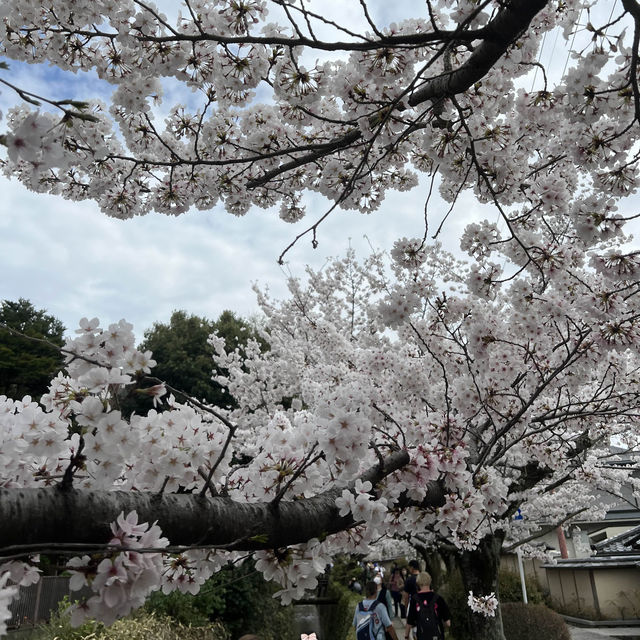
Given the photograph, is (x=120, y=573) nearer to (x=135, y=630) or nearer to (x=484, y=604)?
(x=135, y=630)

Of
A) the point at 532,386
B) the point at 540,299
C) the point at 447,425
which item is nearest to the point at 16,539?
the point at 447,425

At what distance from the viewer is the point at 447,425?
9.84 feet

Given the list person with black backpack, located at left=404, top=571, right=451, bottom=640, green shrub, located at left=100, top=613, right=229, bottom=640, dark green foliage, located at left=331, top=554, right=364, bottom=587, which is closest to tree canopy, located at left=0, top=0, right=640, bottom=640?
person with black backpack, located at left=404, top=571, right=451, bottom=640

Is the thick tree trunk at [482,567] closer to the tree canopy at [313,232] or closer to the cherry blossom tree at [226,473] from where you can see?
the tree canopy at [313,232]

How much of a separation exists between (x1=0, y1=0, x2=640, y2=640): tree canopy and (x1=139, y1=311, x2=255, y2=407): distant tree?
2161cm

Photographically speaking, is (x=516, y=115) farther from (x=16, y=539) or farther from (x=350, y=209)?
(x=16, y=539)

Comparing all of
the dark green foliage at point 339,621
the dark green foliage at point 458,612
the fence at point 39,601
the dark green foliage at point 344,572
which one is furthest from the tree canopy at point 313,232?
the dark green foliage at point 344,572

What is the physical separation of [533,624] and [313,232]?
9570mm

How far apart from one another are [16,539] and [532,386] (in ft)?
17.8

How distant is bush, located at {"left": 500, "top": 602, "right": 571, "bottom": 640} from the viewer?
9.23 m

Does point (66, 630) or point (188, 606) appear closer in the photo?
point (66, 630)

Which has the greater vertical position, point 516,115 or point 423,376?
point 516,115

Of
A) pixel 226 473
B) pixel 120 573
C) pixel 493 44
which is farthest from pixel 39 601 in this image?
pixel 493 44

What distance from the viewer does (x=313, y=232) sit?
304 cm
